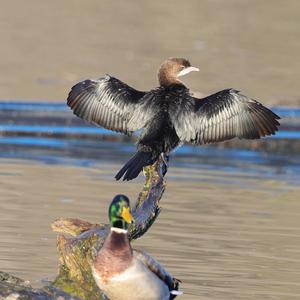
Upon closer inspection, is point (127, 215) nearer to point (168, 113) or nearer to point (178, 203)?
point (168, 113)

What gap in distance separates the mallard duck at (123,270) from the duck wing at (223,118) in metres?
1.77

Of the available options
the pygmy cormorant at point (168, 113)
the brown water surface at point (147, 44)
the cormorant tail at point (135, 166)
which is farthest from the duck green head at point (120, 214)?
the brown water surface at point (147, 44)

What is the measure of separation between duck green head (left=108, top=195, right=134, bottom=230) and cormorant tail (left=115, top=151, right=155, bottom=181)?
1.05 meters

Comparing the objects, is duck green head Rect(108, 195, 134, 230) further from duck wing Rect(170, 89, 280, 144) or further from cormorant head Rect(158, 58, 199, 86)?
cormorant head Rect(158, 58, 199, 86)

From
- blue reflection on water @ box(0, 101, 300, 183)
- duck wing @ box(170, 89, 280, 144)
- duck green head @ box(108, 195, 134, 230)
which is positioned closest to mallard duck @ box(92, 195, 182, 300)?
duck green head @ box(108, 195, 134, 230)

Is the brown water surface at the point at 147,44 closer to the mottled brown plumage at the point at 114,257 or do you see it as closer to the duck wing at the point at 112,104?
the duck wing at the point at 112,104

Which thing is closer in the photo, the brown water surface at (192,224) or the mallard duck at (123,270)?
the mallard duck at (123,270)

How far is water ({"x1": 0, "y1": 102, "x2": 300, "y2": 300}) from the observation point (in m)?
10.1

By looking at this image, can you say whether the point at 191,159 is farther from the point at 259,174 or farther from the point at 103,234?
the point at 103,234

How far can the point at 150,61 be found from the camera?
23.2 meters

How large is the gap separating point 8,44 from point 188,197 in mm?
11773

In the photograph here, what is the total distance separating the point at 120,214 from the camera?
317 inches

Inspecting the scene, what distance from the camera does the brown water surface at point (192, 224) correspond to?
991 cm

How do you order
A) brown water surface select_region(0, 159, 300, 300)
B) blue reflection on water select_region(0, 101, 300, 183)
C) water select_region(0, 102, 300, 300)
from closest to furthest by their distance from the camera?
brown water surface select_region(0, 159, 300, 300), water select_region(0, 102, 300, 300), blue reflection on water select_region(0, 101, 300, 183)
